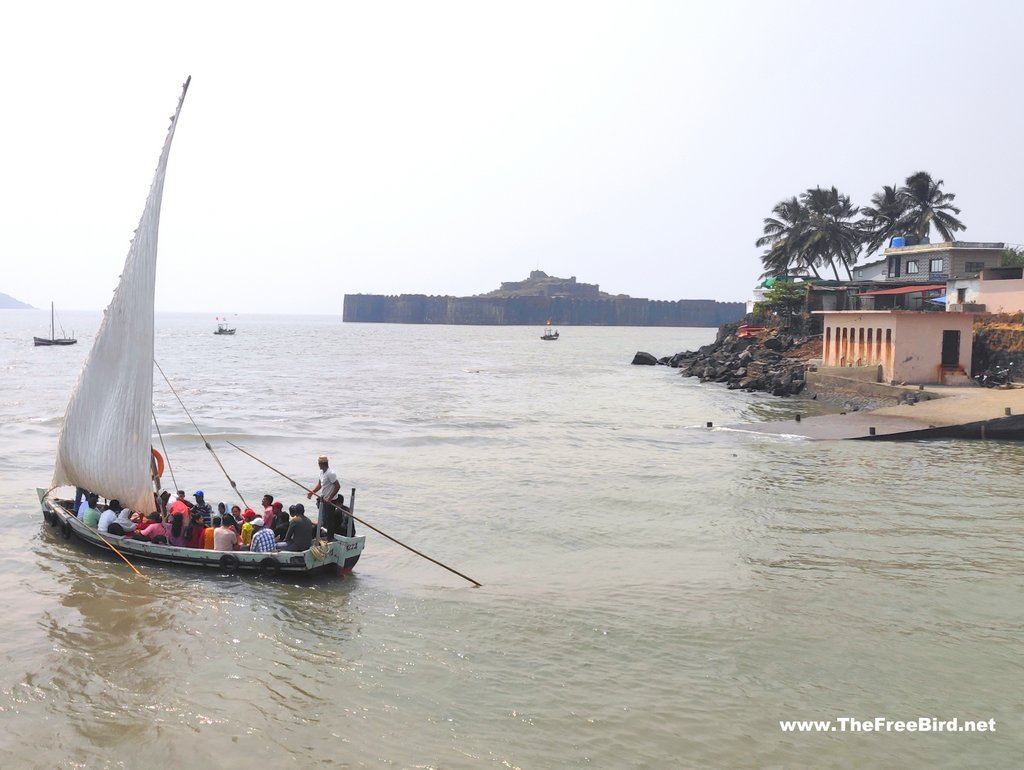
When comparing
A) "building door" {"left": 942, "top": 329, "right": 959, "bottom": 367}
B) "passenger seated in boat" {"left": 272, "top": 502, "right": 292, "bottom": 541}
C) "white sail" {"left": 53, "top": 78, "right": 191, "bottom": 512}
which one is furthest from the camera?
"building door" {"left": 942, "top": 329, "right": 959, "bottom": 367}

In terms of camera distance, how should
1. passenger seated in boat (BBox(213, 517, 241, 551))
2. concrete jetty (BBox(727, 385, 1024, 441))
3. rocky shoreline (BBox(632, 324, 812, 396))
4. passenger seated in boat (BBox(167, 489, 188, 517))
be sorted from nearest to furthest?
passenger seated in boat (BBox(213, 517, 241, 551)), passenger seated in boat (BBox(167, 489, 188, 517)), concrete jetty (BBox(727, 385, 1024, 441)), rocky shoreline (BBox(632, 324, 812, 396))

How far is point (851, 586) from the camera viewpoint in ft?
43.4

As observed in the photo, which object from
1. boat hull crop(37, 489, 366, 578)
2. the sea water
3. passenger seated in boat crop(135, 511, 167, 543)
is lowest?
the sea water

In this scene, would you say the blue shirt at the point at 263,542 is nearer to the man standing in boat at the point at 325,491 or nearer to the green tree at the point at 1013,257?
the man standing in boat at the point at 325,491

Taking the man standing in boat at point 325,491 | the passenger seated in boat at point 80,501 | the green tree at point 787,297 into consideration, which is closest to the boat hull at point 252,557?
the man standing in boat at point 325,491

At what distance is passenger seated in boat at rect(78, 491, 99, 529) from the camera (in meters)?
14.5

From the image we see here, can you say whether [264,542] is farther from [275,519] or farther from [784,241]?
[784,241]

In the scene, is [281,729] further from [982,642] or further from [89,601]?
[982,642]

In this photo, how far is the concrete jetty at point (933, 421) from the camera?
25297 millimetres

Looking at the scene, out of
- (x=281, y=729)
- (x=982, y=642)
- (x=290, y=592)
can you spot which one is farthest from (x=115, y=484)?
(x=982, y=642)

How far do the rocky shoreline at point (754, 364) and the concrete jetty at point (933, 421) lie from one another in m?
10.3

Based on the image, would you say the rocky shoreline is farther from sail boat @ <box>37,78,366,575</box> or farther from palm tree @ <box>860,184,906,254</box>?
sail boat @ <box>37,78,366,575</box>

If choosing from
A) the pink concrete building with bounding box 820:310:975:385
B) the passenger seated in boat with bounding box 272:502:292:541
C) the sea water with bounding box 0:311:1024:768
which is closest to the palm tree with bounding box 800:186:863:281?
the pink concrete building with bounding box 820:310:975:385

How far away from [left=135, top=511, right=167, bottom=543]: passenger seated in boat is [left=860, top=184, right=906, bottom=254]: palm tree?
189 ft
